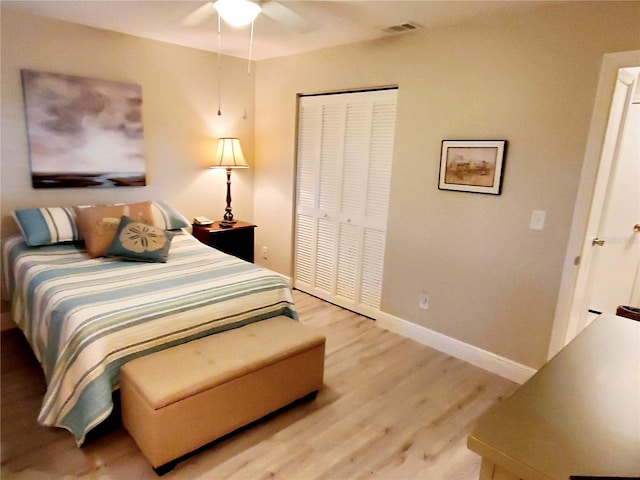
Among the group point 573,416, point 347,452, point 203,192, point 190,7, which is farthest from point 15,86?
point 573,416

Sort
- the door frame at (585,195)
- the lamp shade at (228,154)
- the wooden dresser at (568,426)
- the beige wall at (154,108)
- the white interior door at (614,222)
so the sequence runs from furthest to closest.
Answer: the lamp shade at (228,154) → the beige wall at (154,108) → the white interior door at (614,222) → the door frame at (585,195) → the wooden dresser at (568,426)

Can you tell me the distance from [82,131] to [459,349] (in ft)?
10.8

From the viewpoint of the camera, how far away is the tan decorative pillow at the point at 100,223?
2842mm

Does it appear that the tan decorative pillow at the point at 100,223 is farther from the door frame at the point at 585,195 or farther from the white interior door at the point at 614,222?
the white interior door at the point at 614,222

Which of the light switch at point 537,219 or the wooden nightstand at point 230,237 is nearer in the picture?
the light switch at point 537,219

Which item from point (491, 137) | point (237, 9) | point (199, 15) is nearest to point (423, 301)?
point (491, 137)

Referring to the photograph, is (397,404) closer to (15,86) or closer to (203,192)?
(203,192)

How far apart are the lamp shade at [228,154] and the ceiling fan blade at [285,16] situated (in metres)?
1.30

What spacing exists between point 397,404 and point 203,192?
8.88ft

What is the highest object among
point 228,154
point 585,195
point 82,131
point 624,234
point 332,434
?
point 82,131

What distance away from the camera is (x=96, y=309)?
2.01 m

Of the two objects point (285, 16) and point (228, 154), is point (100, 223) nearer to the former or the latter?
point (228, 154)

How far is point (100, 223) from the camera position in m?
2.92

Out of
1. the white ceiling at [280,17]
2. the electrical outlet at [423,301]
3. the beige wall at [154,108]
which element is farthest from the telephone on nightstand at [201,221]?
the electrical outlet at [423,301]
